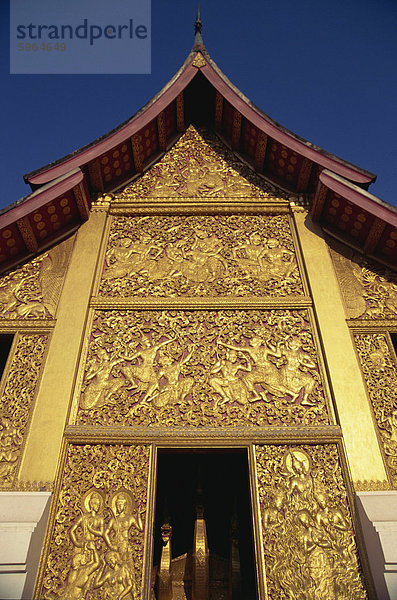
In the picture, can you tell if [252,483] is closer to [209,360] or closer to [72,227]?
[209,360]

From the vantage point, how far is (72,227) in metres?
5.26

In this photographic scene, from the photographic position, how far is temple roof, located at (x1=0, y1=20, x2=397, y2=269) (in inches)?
186

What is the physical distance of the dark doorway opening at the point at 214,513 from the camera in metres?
3.86

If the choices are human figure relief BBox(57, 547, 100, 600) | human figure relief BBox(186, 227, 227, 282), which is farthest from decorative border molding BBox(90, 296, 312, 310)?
human figure relief BBox(57, 547, 100, 600)

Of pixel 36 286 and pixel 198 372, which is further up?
pixel 36 286

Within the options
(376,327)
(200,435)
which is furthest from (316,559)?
(376,327)

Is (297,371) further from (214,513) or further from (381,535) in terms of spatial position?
(214,513)

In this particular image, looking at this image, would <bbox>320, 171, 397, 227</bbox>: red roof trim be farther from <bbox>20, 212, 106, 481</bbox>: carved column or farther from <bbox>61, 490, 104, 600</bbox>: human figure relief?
<bbox>61, 490, 104, 600</bbox>: human figure relief

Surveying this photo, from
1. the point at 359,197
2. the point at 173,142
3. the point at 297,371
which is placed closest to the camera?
the point at 297,371

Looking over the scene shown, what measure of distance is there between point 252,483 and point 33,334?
7.61 feet

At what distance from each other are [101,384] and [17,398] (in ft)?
2.23

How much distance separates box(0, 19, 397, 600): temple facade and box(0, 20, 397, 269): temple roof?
0.02 metres

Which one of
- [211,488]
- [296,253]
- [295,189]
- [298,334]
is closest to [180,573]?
[211,488]

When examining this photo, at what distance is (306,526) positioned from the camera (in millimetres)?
3295
